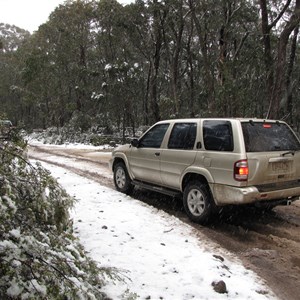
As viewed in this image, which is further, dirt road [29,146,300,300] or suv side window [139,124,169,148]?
suv side window [139,124,169,148]

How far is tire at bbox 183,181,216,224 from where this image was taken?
5.77m

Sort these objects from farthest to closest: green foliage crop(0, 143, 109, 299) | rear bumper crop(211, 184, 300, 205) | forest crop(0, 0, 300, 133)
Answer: forest crop(0, 0, 300, 133), rear bumper crop(211, 184, 300, 205), green foliage crop(0, 143, 109, 299)

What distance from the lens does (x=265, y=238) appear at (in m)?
5.43

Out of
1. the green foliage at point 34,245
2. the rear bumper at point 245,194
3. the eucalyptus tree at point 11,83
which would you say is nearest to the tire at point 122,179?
the rear bumper at point 245,194

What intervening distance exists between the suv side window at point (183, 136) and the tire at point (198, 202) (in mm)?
737

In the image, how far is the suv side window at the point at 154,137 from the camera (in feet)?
23.5

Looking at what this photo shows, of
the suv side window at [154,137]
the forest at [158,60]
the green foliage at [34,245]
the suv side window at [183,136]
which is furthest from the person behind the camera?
the forest at [158,60]

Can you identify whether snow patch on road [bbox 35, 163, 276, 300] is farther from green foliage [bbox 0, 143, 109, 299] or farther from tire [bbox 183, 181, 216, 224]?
green foliage [bbox 0, 143, 109, 299]

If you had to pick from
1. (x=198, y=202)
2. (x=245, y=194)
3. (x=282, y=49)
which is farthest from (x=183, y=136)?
(x=282, y=49)

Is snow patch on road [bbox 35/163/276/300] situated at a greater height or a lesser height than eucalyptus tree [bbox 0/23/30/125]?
lesser

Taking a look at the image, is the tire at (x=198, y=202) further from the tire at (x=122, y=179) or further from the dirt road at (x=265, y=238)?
the tire at (x=122, y=179)

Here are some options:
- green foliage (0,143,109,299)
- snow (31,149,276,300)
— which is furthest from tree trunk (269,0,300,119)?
green foliage (0,143,109,299)

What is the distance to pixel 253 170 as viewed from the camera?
17.3ft

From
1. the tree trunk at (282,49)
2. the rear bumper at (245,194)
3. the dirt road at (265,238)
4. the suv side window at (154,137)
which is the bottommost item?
the dirt road at (265,238)
